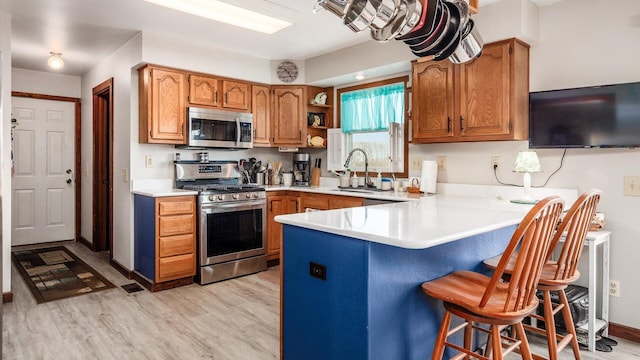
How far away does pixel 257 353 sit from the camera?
2447 millimetres

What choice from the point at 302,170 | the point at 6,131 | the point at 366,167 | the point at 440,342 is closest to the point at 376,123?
the point at 366,167

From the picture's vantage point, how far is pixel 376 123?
175 inches

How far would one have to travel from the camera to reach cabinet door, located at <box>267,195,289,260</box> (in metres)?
4.41

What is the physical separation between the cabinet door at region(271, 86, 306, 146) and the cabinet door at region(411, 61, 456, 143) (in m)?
1.61

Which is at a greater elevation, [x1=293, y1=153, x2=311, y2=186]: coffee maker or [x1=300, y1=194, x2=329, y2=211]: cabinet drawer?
[x1=293, y1=153, x2=311, y2=186]: coffee maker

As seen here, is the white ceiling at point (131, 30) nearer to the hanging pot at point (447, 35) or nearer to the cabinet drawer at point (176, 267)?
the hanging pot at point (447, 35)

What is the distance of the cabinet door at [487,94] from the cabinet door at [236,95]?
2395 mm

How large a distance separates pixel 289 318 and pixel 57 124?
5.23m

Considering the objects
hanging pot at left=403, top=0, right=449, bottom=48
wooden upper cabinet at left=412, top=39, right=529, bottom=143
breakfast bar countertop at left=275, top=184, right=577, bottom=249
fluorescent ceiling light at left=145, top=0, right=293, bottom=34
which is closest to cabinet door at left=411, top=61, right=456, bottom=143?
wooden upper cabinet at left=412, top=39, right=529, bottom=143

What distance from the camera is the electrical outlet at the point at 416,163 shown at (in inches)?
156

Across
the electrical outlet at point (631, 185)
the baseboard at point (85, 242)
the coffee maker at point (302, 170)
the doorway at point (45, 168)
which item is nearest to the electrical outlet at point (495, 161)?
the electrical outlet at point (631, 185)

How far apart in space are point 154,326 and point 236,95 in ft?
8.51

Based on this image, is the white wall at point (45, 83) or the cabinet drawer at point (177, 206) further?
the white wall at point (45, 83)

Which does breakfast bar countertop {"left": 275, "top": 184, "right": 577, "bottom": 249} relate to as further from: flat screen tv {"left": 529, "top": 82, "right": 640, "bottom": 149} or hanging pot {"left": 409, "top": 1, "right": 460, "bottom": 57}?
hanging pot {"left": 409, "top": 1, "right": 460, "bottom": 57}
